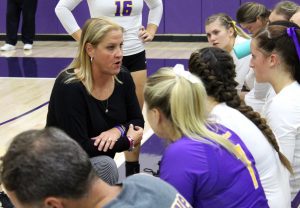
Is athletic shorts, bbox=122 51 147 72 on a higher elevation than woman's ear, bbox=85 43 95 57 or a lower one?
lower

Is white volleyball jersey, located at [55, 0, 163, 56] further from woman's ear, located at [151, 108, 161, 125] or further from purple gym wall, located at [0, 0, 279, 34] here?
purple gym wall, located at [0, 0, 279, 34]

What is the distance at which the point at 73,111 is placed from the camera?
10.4 feet

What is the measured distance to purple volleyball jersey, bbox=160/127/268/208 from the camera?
203 centimetres

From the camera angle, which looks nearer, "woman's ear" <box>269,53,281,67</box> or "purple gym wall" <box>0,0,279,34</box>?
"woman's ear" <box>269,53,281,67</box>

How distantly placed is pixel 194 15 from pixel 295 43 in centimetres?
844

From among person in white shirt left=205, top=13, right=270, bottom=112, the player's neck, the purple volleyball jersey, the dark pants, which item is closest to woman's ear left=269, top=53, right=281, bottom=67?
the purple volleyball jersey

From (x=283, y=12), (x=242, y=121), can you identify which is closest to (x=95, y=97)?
(x=242, y=121)

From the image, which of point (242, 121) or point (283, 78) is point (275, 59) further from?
point (242, 121)

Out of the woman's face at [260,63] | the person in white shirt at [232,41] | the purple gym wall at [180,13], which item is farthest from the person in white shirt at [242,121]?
the purple gym wall at [180,13]

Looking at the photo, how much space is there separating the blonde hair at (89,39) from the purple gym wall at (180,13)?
773cm

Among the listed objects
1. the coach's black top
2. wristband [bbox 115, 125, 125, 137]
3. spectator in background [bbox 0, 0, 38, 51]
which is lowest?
spectator in background [bbox 0, 0, 38, 51]

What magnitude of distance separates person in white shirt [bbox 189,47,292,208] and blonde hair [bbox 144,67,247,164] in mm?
140

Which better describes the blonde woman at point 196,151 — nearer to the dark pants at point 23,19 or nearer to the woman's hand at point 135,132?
the woman's hand at point 135,132

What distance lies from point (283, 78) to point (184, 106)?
89 centimetres
